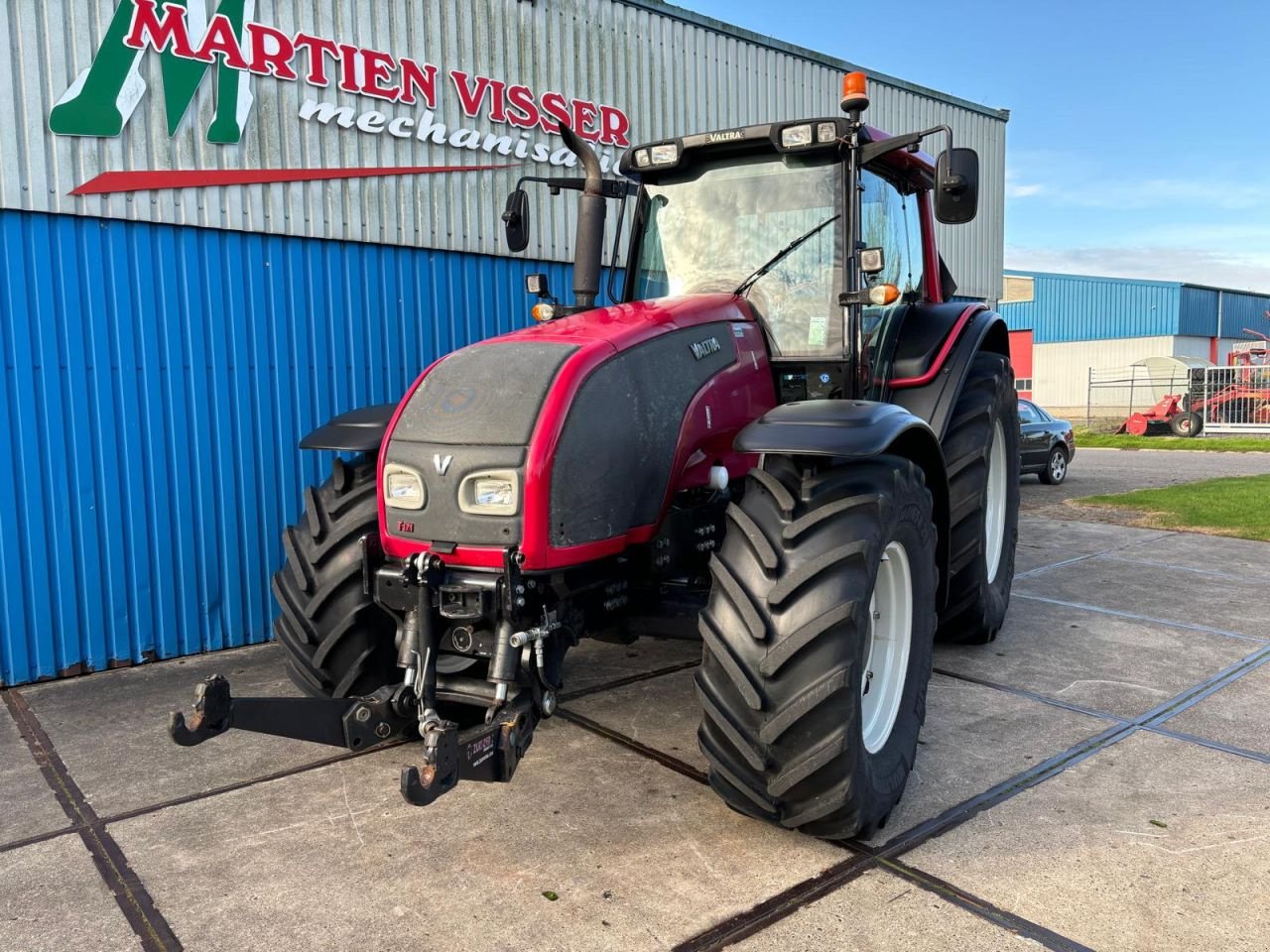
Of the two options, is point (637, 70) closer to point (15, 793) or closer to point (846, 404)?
point (846, 404)

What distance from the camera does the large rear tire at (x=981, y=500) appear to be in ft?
15.2

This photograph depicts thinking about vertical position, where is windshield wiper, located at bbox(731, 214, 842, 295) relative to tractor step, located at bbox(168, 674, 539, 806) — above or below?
above

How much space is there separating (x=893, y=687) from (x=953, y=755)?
53 centimetres

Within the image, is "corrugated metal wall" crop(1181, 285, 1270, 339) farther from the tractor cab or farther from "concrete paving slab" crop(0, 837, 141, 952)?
"concrete paving slab" crop(0, 837, 141, 952)

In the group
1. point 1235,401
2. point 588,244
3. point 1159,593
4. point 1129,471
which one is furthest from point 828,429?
point 1235,401

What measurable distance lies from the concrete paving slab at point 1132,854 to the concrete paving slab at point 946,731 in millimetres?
171

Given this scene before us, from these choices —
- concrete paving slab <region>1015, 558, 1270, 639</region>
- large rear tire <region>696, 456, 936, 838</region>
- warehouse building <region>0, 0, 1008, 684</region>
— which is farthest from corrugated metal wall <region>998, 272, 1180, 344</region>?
large rear tire <region>696, 456, 936, 838</region>

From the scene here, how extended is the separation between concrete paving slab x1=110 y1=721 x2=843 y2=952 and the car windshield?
1.91m

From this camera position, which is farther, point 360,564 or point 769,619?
point 360,564

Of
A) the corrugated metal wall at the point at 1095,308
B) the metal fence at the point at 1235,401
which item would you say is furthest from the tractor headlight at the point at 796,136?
the corrugated metal wall at the point at 1095,308

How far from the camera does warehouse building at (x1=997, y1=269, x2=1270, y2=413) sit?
114 ft

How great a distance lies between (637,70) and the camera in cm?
742

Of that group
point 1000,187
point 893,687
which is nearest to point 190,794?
point 893,687

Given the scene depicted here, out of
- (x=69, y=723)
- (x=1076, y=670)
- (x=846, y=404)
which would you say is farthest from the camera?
(x=1076, y=670)
